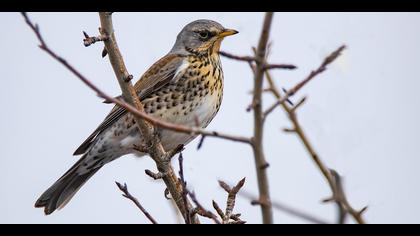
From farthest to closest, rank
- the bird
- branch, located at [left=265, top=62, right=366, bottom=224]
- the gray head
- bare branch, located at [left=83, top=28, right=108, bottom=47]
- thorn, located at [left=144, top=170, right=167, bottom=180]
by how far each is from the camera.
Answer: the gray head → the bird → thorn, located at [left=144, top=170, right=167, bottom=180] → bare branch, located at [left=83, top=28, right=108, bottom=47] → branch, located at [left=265, top=62, right=366, bottom=224]

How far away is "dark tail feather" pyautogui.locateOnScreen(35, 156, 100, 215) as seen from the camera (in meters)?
6.41

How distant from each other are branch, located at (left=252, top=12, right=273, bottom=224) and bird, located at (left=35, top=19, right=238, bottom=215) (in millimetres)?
3949

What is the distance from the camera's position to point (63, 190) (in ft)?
21.3

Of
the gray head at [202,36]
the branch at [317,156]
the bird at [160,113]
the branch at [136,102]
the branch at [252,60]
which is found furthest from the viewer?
the gray head at [202,36]

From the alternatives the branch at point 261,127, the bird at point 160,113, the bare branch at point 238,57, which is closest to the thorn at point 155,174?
the bird at point 160,113

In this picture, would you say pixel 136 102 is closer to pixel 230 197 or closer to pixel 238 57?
pixel 230 197

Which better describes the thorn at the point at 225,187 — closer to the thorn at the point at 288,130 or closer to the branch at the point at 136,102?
the branch at the point at 136,102

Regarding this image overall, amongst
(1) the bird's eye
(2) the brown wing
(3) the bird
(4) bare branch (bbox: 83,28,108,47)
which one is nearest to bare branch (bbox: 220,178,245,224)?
(4) bare branch (bbox: 83,28,108,47)

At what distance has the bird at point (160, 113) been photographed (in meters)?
6.29

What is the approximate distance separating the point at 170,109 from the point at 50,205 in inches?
56.4

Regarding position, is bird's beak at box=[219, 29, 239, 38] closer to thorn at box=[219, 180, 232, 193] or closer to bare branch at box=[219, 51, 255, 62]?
thorn at box=[219, 180, 232, 193]
